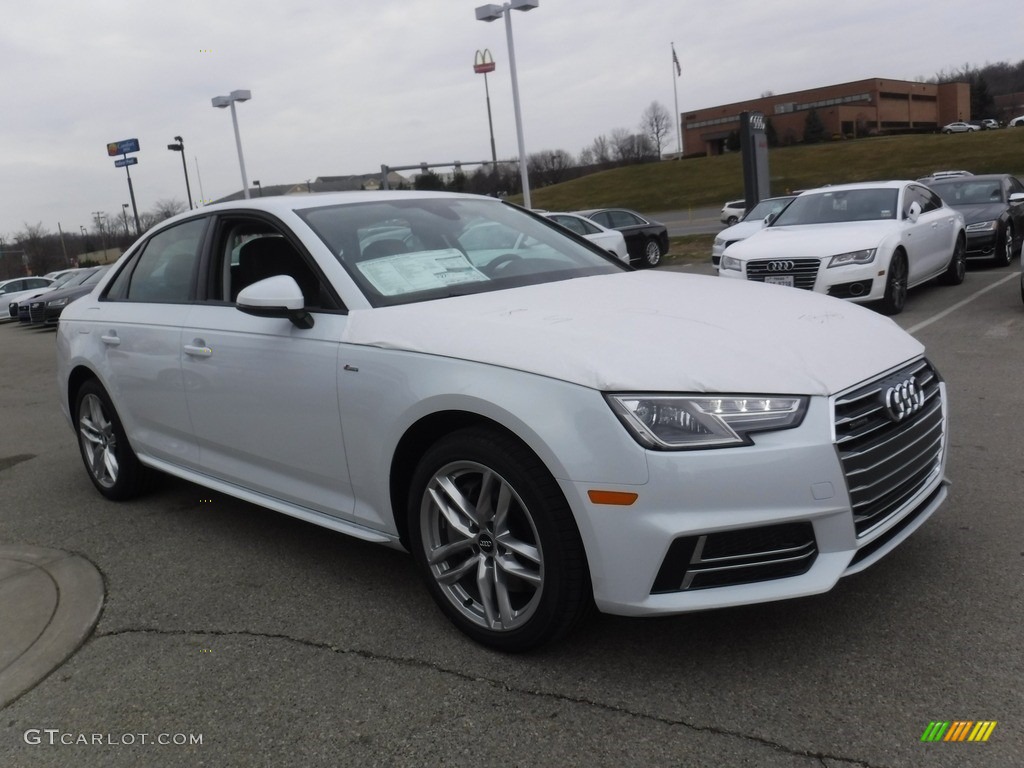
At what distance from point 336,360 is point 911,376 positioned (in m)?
2.04

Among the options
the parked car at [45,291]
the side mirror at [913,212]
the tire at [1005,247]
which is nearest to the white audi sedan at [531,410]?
the side mirror at [913,212]

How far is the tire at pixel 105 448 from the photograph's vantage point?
491cm

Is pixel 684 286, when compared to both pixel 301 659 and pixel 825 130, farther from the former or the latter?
pixel 825 130

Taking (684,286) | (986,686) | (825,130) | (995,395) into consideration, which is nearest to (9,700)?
(684,286)

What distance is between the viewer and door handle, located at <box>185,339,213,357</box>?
12.9 feet

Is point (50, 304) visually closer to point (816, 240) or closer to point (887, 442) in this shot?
point (816, 240)

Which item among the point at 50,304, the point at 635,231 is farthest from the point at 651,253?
the point at 50,304

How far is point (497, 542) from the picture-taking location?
2.90 meters

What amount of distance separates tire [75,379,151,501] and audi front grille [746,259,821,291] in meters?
6.69

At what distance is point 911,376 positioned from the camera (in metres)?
3.01

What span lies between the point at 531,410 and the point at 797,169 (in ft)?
235

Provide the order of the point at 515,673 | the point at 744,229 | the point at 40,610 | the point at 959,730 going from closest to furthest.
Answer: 1. the point at 959,730
2. the point at 515,673
3. the point at 40,610
4. the point at 744,229

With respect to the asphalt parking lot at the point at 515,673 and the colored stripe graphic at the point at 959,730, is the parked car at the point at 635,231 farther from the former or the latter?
the colored stripe graphic at the point at 959,730

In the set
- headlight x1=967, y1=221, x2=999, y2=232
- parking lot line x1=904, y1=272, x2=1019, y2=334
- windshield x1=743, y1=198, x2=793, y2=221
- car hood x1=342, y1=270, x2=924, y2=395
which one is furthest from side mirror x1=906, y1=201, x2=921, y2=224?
car hood x1=342, y1=270, x2=924, y2=395
